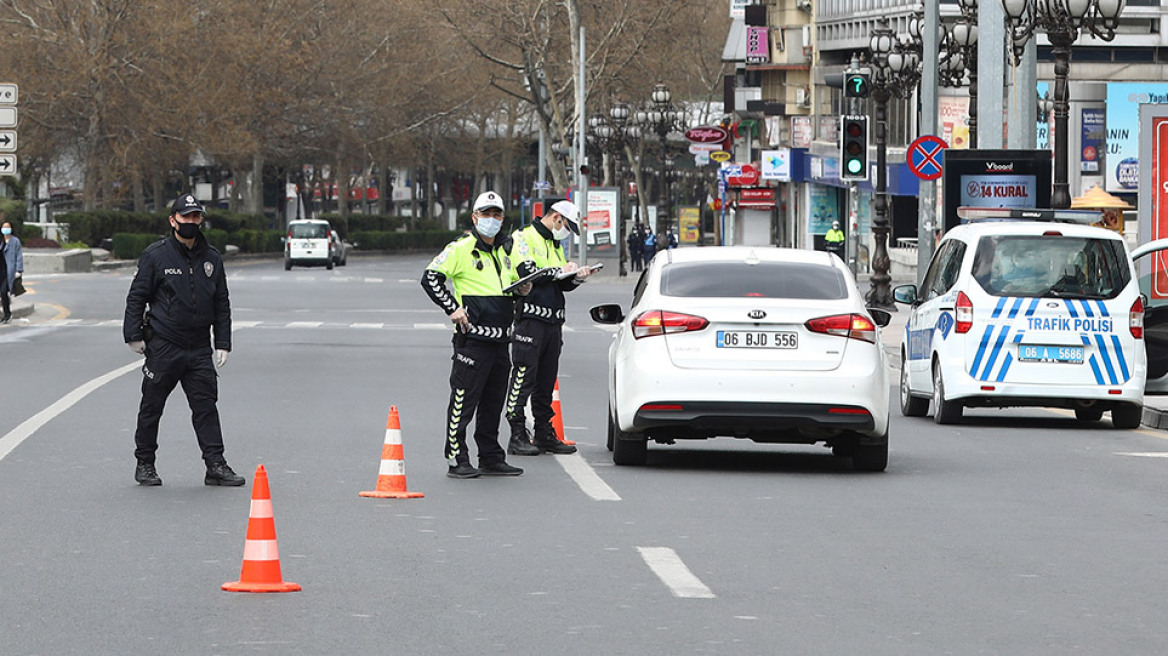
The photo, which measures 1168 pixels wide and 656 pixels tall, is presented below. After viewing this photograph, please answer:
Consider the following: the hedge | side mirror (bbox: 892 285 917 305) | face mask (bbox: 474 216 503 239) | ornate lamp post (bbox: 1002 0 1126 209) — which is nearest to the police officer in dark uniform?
face mask (bbox: 474 216 503 239)

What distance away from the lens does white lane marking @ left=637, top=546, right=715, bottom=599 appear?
9344 millimetres

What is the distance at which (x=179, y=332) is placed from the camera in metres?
13.4

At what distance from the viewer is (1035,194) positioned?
3066cm

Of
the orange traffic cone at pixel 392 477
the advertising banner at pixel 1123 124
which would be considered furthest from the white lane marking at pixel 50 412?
the advertising banner at pixel 1123 124

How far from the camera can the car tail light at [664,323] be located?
1438 centimetres

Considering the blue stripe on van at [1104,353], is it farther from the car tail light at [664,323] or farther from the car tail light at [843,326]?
the car tail light at [664,323]

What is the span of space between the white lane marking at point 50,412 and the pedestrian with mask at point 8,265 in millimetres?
13369

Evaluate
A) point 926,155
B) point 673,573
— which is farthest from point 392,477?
point 926,155

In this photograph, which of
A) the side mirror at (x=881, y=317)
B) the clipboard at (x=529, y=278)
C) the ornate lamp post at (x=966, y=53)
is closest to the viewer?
the clipboard at (x=529, y=278)

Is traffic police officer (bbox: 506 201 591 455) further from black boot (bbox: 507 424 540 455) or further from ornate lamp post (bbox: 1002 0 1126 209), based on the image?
ornate lamp post (bbox: 1002 0 1126 209)

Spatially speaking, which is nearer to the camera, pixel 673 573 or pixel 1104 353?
pixel 673 573

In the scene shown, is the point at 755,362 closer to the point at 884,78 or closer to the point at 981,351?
the point at 981,351

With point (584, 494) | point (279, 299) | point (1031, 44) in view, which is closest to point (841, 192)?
point (279, 299)

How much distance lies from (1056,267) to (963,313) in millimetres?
871
